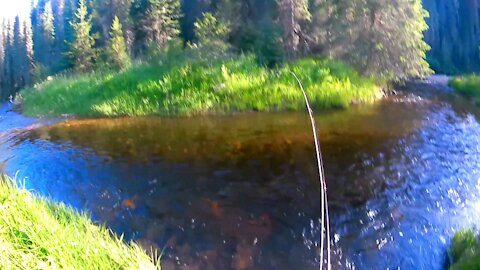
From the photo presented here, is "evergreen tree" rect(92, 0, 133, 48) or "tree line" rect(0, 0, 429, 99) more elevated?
"evergreen tree" rect(92, 0, 133, 48)

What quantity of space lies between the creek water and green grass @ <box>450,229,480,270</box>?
0.18 m

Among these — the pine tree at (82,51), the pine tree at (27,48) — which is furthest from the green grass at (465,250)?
the pine tree at (27,48)

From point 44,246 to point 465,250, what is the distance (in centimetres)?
426

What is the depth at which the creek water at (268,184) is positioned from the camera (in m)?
5.37

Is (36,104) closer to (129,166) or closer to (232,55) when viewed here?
(232,55)

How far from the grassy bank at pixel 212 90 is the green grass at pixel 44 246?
36.9 feet

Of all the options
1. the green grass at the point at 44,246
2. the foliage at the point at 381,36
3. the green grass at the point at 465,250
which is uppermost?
the foliage at the point at 381,36

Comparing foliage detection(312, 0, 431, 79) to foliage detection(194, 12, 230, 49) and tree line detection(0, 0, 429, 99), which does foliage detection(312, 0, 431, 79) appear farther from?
foliage detection(194, 12, 230, 49)

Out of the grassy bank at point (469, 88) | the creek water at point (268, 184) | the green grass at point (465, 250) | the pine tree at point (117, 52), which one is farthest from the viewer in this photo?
the pine tree at point (117, 52)

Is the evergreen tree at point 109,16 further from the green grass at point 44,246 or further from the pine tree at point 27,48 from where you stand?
the pine tree at point 27,48

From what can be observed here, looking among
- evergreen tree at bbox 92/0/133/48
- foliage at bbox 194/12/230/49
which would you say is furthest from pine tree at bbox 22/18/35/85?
foliage at bbox 194/12/230/49

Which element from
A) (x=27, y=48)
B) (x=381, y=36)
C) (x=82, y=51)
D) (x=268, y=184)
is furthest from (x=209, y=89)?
(x=27, y=48)

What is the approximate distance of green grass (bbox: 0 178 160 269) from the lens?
3.49 m

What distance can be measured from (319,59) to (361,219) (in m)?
15.2
